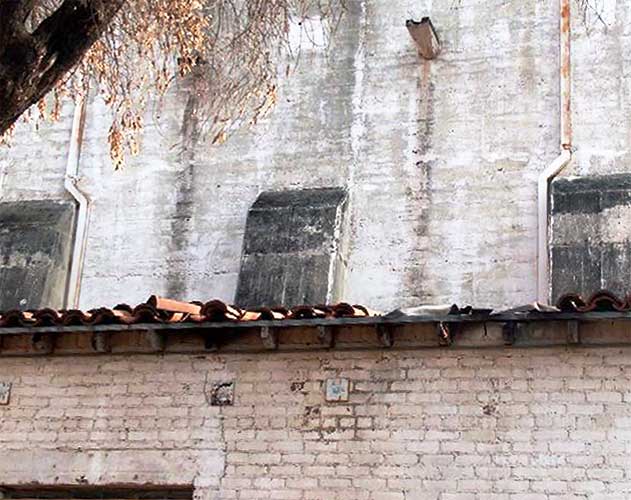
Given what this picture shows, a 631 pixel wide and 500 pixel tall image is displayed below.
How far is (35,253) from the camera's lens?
13281mm

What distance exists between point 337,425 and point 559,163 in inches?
162

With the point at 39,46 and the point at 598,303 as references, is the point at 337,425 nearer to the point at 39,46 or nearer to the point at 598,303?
the point at 598,303

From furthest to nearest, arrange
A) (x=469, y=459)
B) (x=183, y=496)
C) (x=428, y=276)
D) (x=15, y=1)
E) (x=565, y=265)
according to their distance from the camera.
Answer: (x=428, y=276) → (x=565, y=265) → (x=183, y=496) → (x=469, y=459) → (x=15, y=1)

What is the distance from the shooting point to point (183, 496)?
33.6 ft

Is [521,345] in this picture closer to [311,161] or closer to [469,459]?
[469,459]

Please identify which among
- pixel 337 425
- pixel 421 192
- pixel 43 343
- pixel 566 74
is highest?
pixel 566 74

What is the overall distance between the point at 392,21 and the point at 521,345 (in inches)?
206

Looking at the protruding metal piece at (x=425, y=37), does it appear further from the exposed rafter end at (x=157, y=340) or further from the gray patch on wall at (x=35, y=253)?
the exposed rafter end at (x=157, y=340)

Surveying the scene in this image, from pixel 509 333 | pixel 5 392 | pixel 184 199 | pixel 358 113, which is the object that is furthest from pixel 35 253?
pixel 509 333

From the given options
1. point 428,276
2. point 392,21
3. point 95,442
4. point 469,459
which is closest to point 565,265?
point 428,276

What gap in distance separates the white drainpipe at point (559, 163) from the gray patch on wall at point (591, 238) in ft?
0.68

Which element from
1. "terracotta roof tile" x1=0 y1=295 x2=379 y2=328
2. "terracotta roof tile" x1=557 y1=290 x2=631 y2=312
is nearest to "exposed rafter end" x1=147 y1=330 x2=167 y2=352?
"terracotta roof tile" x1=0 y1=295 x2=379 y2=328

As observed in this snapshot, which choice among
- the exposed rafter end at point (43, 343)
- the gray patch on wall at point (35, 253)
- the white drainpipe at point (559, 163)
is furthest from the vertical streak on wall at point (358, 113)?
the exposed rafter end at point (43, 343)

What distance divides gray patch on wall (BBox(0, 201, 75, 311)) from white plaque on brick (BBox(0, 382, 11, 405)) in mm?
1905
